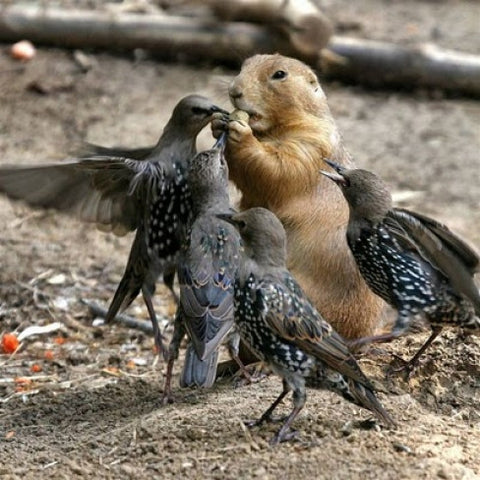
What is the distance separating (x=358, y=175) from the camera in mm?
5668

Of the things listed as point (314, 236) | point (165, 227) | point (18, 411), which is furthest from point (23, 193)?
point (314, 236)

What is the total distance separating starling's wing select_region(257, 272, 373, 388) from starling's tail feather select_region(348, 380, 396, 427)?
0.12 ft

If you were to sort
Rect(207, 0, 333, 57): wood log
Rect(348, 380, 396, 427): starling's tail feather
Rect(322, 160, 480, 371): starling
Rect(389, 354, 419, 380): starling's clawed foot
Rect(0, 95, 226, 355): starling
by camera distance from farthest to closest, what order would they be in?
Rect(207, 0, 333, 57): wood log
Rect(389, 354, 419, 380): starling's clawed foot
Rect(0, 95, 226, 355): starling
Rect(322, 160, 480, 371): starling
Rect(348, 380, 396, 427): starling's tail feather

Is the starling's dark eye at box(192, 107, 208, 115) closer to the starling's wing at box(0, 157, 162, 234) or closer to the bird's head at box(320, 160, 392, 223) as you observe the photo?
the starling's wing at box(0, 157, 162, 234)

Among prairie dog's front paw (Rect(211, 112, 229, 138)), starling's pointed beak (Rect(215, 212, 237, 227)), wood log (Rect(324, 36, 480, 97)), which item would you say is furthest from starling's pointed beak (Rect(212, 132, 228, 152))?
wood log (Rect(324, 36, 480, 97))

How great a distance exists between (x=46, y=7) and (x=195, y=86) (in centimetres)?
196

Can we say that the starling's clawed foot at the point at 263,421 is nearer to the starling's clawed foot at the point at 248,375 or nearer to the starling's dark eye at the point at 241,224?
the starling's clawed foot at the point at 248,375

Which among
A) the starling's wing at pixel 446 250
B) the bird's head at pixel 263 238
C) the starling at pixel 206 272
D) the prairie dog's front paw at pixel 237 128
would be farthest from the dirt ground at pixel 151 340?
the prairie dog's front paw at pixel 237 128

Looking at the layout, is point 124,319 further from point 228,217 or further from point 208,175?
point 228,217

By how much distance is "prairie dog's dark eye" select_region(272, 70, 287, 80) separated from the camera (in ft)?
22.3

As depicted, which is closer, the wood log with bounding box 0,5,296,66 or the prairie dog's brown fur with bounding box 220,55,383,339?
the prairie dog's brown fur with bounding box 220,55,383,339

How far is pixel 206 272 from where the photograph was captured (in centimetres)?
542

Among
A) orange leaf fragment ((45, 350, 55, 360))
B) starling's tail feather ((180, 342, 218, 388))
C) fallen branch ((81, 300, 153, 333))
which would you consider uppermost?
starling's tail feather ((180, 342, 218, 388))

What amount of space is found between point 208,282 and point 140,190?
3.23 ft
